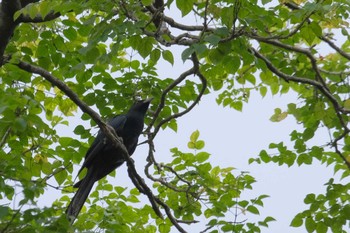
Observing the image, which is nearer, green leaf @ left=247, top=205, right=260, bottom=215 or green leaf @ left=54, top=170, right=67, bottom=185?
green leaf @ left=247, top=205, right=260, bottom=215

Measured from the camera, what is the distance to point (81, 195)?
17.9 ft

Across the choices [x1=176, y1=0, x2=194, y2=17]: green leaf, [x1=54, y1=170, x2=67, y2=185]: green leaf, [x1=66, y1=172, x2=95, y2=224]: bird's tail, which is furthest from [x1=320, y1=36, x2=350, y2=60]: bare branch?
[x1=54, y1=170, x2=67, y2=185]: green leaf

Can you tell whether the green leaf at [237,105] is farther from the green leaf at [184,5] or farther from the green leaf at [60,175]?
the green leaf at [184,5]

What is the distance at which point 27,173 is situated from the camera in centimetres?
533

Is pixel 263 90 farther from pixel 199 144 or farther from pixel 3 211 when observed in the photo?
pixel 3 211

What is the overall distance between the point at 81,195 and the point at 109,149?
1.97 ft

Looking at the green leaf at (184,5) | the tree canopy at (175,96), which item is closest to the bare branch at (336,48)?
the tree canopy at (175,96)

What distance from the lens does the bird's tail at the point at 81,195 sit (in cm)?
520

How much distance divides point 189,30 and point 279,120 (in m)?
1.39

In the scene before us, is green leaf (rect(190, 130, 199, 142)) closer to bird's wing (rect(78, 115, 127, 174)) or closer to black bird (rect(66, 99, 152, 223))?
black bird (rect(66, 99, 152, 223))

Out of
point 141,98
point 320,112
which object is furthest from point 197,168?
point 320,112

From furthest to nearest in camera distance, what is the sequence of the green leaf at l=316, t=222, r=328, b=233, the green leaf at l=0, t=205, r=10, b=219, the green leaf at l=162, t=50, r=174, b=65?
the green leaf at l=316, t=222, r=328, b=233 → the green leaf at l=162, t=50, r=174, b=65 → the green leaf at l=0, t=205, r=10, b=219

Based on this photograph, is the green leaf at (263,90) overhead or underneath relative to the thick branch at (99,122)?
overhead

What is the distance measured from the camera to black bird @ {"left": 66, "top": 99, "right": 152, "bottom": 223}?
5.67m
